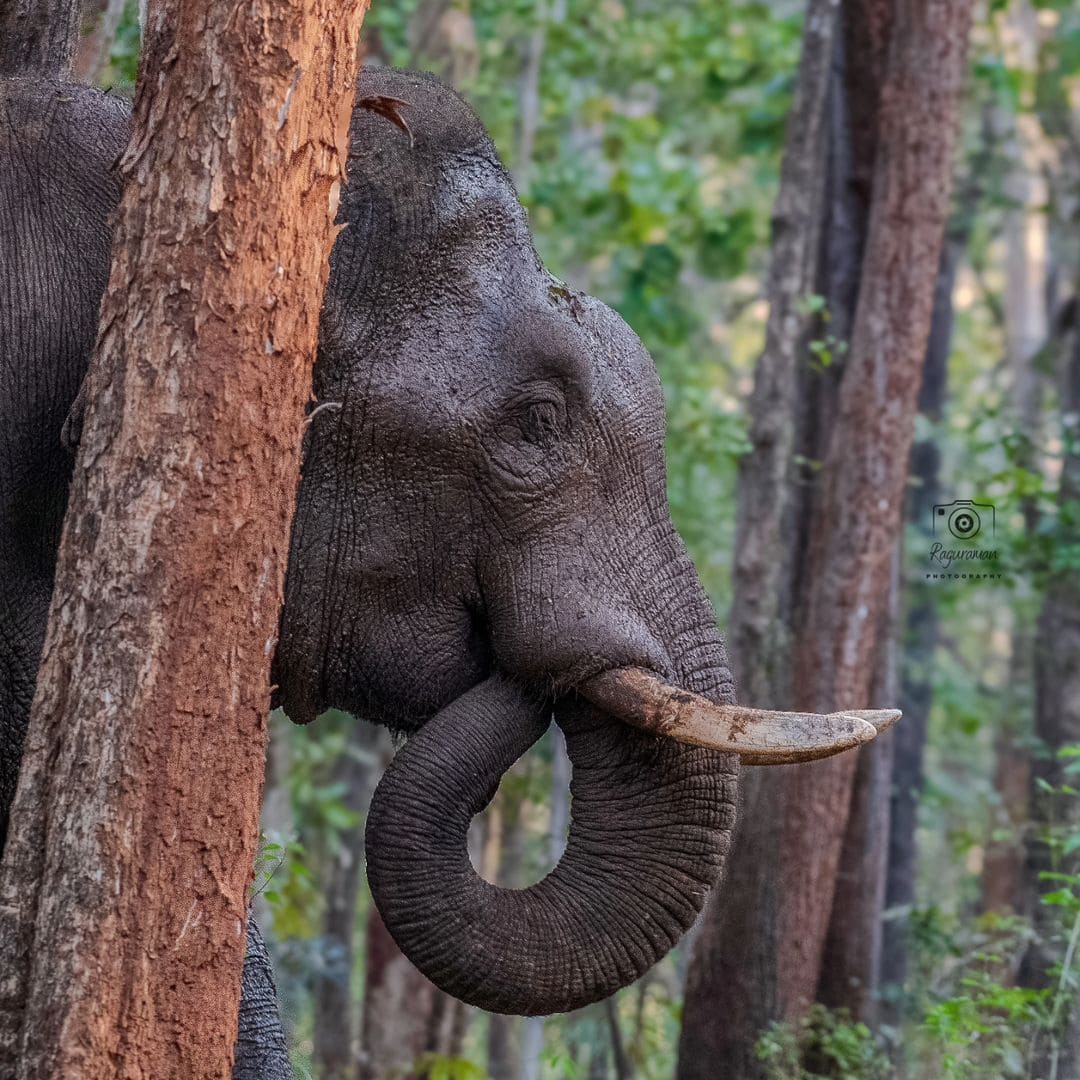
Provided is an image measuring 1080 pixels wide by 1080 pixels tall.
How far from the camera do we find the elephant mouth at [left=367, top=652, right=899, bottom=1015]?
400 cm

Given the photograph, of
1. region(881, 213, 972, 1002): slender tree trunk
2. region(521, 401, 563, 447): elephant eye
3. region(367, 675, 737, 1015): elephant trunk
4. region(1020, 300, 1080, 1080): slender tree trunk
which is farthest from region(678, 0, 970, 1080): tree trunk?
region(521, 401, 563, 447): elephant eye

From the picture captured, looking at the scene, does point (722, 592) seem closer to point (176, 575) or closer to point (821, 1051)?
point (821, 1051)

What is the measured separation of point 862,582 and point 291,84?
4.72 metres

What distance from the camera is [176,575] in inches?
132

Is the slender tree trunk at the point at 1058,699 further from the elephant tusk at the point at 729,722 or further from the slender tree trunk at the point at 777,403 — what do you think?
the elephant tusk at the point at 729,722

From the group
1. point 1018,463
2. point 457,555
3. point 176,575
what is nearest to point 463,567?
point 457,555

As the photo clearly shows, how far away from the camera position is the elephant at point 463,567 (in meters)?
4.04

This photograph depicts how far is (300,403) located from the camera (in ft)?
11.7

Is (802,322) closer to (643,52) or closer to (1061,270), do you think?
(643,52)

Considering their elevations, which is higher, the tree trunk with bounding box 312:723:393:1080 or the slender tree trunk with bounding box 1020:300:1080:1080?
the slender tree trunk with bounding box 1020:300:1080:1080

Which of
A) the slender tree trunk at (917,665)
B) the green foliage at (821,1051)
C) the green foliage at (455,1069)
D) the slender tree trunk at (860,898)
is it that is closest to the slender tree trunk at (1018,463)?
the slender tree trunk at (917,665)

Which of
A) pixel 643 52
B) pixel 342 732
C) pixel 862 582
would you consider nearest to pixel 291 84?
pixel 862 582

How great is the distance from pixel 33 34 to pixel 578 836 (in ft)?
9.55

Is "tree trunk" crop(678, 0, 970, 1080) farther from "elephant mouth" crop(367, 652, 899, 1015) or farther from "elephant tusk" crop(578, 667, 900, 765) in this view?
"elephant tusk" crop(578, 667, 900, 765)
